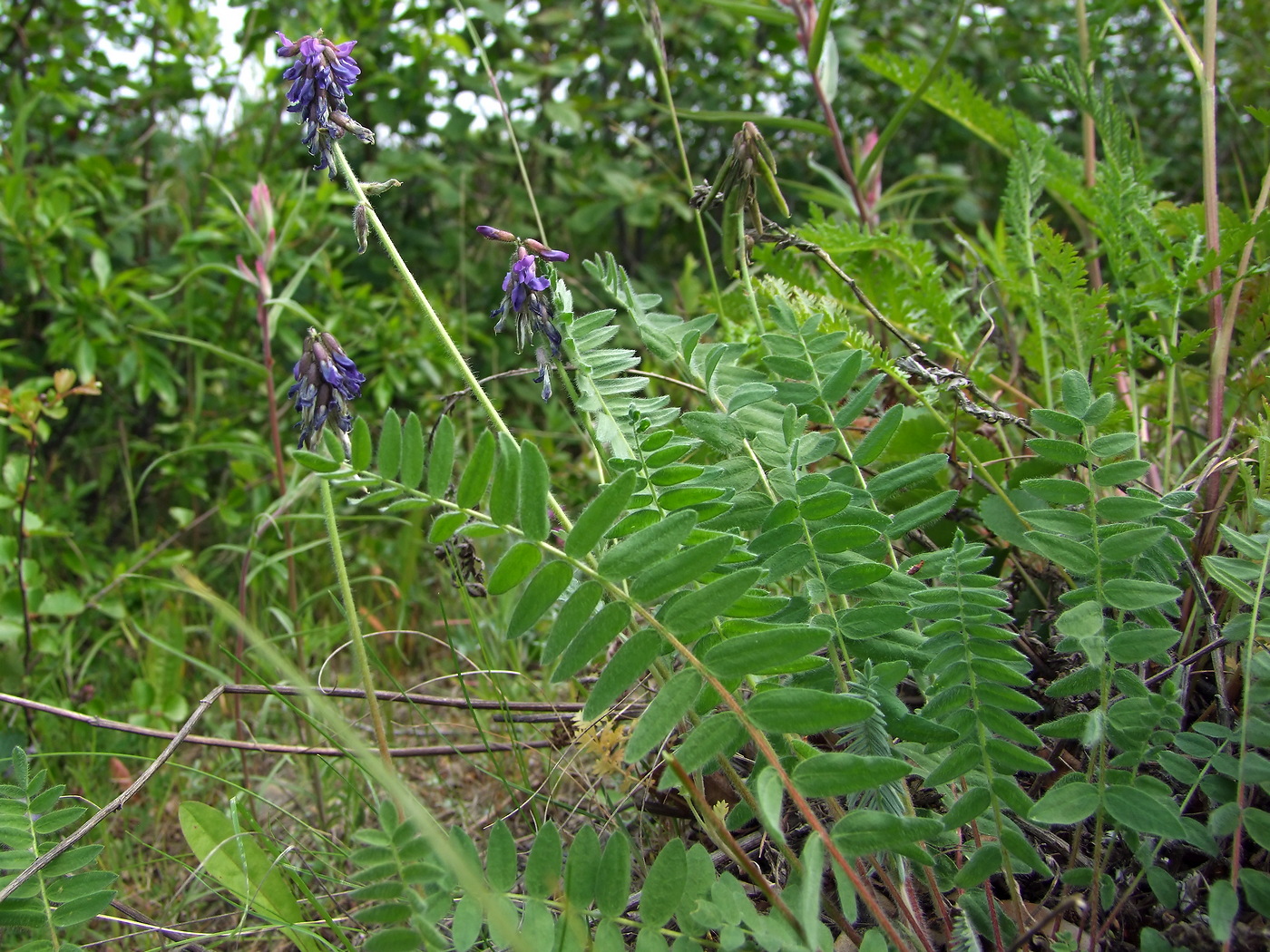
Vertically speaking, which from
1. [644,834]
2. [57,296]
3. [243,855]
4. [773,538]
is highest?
[57,296]

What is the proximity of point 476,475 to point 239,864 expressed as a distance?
2.44 ft

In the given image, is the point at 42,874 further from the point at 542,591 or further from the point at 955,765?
the point at 955,765

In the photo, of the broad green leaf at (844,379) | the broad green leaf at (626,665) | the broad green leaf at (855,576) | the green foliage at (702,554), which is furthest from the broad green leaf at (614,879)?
the broad green leaf at (844,379)

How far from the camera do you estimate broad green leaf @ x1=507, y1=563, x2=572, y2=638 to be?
860mm

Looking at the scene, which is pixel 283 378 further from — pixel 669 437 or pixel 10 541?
pixel 669 437

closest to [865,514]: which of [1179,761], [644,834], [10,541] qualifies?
[1179,761]

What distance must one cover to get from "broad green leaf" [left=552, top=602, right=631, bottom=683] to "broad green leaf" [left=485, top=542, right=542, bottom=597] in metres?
0.08

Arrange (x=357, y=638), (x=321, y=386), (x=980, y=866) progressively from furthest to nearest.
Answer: (x=321, y=386) → (x=357, y=638) → (x=980, y=866)

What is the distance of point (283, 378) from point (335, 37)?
3.68 ft

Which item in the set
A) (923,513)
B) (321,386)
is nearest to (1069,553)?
(923,513)

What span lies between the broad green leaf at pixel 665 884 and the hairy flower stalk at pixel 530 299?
57 cm

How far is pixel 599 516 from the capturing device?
862 mm

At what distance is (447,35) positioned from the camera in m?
3.23

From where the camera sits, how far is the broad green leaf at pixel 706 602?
32.8 inches
